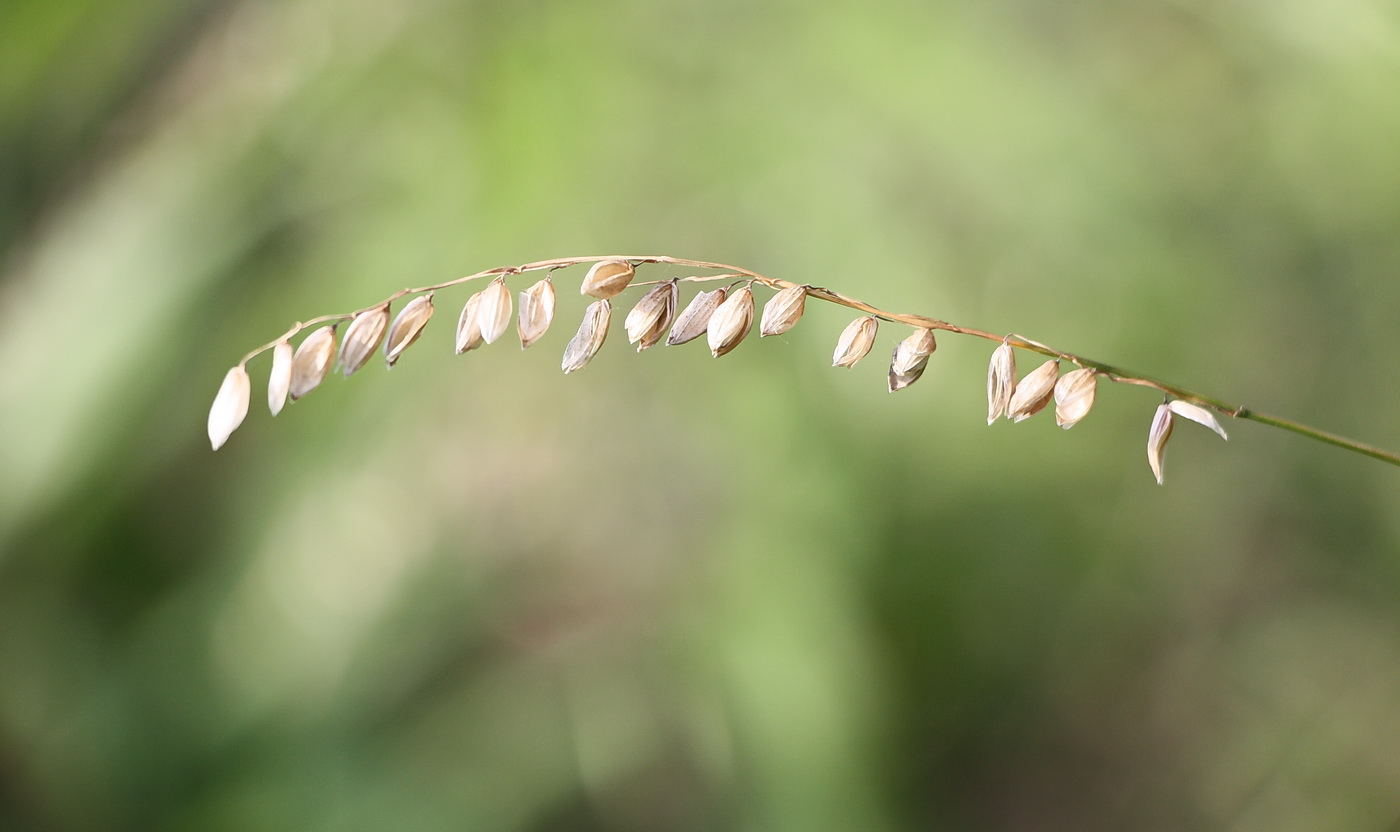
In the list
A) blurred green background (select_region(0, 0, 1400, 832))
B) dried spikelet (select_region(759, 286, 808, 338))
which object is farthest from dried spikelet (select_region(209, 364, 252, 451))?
blurred green background (select_region(0, 0, 1400, 832))

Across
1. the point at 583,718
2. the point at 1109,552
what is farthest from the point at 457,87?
the point at 1109,552

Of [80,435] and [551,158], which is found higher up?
[551,158]

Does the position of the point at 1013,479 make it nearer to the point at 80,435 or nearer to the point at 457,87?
the point at 457,87

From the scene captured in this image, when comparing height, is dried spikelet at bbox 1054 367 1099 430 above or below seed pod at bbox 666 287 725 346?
below

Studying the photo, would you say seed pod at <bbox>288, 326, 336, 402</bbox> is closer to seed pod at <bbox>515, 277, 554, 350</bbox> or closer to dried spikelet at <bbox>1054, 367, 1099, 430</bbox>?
seed pod at <bbox>515, 277, 554, 350</bbox>

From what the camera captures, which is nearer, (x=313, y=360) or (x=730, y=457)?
(x=313, y=360)

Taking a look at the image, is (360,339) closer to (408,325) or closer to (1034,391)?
(408,325)

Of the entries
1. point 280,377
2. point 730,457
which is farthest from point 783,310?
point 730,457
